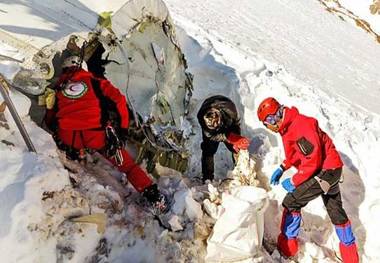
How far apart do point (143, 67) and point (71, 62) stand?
936 millimetres

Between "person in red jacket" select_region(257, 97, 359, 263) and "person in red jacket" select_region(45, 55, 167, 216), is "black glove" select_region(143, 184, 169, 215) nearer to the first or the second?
"person in red jacket" select_region(45, 55, 167, 216)

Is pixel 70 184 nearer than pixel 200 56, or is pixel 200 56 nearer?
pixel 70 184

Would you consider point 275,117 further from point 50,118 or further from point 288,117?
point 50,118

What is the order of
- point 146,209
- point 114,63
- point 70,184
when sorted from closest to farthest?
1. point 70,184
2. point 146,209
3. point 114,63

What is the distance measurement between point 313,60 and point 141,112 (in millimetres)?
4475

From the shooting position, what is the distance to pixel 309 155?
3635 mm

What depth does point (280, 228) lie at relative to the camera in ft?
13.2

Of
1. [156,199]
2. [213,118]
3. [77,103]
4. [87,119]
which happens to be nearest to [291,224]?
[156,199]

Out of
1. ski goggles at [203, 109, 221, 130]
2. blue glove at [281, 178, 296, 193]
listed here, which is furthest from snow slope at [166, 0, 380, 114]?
blue glove at [281, 178, 296, 193]

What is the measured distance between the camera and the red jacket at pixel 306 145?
3.61 metres

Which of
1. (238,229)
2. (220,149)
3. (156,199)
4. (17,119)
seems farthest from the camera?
(220,149)

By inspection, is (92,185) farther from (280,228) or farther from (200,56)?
(200,56)

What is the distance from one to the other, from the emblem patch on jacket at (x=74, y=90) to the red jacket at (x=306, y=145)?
60.4 inches

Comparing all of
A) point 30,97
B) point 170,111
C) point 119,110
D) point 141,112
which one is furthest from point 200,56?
point 30,97
